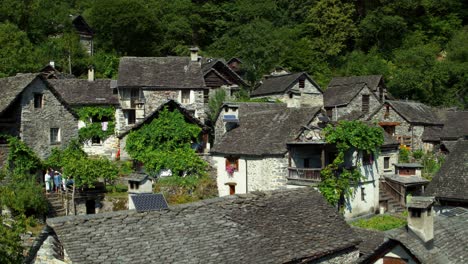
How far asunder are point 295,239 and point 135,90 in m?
30.8

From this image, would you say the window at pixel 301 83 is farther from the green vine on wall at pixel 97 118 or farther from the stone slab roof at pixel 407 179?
the green vine on wall at pixel 97 118

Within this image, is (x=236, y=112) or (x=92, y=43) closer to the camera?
(x=236, y=112)

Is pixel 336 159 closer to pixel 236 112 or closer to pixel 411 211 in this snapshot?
pixel 236 112

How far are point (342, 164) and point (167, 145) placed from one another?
12.6m

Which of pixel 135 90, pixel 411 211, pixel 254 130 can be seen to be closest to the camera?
pixel 411 211

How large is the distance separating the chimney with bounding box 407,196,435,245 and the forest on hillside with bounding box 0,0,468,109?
4472 cm

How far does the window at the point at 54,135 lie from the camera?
34875mm

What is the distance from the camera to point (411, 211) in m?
14.5

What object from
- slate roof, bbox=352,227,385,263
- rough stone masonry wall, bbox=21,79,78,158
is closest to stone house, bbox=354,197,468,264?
slate roof, bbox=352,227,385,263

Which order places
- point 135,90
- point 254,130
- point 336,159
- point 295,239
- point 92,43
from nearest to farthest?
point 295,239 < point 336,159 < point 254,130 < point 135,90 < point 92,43

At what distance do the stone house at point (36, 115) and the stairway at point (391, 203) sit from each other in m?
20.3

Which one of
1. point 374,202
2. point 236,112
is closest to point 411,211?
point 374,202

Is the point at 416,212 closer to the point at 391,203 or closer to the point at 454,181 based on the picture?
the point at 454,181

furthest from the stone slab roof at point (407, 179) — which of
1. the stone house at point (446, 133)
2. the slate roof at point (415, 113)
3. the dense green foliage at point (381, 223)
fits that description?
the stone house at point (446, 133)
